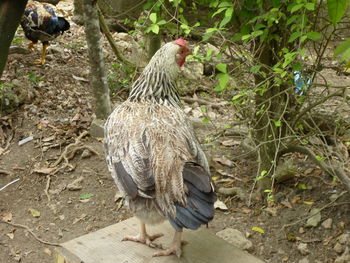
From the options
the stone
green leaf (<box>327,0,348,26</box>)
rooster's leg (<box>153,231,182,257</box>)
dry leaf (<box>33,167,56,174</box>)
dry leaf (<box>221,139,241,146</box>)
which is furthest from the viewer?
the stone

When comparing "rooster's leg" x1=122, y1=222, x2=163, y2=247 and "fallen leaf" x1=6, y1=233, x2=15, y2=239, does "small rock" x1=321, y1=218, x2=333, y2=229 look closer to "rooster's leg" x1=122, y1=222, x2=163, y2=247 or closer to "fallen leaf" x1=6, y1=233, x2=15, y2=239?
"rooster's leg" x1=122, y1=222, x2=163, y2=247

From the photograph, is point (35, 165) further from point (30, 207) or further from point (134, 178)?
point (134, 178)

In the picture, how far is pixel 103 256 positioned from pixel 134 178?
2.21 feet

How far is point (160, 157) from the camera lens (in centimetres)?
287

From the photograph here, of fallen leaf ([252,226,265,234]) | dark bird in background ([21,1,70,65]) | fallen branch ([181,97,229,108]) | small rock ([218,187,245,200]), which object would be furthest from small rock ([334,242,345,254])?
dark bird in background ([21,1,70,65])

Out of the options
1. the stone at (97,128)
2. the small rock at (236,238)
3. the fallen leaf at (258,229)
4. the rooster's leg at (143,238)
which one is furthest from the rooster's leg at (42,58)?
the rooster's leg at (143,238)

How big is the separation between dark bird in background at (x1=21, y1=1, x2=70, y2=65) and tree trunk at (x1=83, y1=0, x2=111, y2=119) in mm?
2393

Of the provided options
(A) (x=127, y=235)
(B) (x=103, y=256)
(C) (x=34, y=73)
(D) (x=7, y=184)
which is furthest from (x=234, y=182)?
(C) (x=34, y=73)

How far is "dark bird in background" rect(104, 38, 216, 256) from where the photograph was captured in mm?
2641

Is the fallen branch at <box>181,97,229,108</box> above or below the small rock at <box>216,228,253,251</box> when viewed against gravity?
above

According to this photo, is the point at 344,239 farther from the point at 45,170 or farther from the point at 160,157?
the point at 45,170

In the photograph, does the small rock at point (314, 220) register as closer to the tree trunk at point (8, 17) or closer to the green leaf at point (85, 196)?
the green leaf at point (85, 196)

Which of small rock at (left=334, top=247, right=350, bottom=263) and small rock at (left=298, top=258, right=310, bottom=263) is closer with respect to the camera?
small rock at (left=334, top=247, right=350, bottom=263)

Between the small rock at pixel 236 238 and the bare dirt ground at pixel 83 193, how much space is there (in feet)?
0.20
